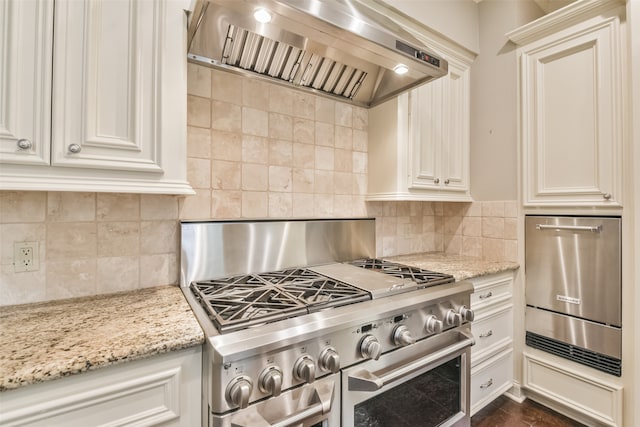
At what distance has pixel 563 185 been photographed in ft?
5.71

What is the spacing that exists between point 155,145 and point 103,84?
23cm

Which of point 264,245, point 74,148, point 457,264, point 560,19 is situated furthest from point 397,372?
point 560,19

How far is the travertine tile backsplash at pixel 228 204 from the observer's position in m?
1.13

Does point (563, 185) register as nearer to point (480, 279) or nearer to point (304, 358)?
point (480, 279)

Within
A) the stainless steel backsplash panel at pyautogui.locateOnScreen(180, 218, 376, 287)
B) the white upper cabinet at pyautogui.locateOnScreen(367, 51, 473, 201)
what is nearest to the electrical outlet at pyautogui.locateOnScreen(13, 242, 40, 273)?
the stainless steel backsplash panel at pyautogui.locateOnScreen(180, 218, 376, 287)

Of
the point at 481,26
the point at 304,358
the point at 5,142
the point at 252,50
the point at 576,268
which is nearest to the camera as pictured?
the point at 5,142

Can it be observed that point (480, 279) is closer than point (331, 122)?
Yes

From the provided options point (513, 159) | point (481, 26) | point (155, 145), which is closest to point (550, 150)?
Result: point (513, 159)

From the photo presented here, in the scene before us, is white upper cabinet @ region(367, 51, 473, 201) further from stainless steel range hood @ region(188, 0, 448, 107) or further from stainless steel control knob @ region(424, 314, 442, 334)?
stainless steel control knob @ region(424, 314, 442, 334)

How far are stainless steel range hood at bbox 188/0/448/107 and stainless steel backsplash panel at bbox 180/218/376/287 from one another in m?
0.80

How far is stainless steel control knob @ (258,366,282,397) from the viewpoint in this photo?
84 centimetres

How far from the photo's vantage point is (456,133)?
2.10m

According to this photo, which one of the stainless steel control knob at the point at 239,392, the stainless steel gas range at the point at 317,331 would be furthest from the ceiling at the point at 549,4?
the stainless steel control knob at the point at 239,392

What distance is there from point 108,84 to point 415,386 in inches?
64.7
